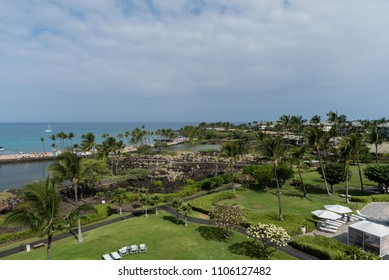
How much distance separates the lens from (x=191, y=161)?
74250 millimetres

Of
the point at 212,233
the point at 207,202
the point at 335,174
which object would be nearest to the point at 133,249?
the point at 212,233

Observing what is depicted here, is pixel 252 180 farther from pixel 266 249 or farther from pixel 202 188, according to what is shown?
pixel 266 249

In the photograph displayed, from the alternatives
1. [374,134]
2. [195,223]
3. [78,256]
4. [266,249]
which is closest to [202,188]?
[195,223]

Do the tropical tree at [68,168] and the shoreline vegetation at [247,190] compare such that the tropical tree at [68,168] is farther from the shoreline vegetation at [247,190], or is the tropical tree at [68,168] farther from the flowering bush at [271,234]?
the flowering bush at [271,234]

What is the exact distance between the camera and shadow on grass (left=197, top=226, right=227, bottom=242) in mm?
→ 21906

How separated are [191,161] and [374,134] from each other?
4704cm

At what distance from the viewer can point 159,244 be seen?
20234 mm

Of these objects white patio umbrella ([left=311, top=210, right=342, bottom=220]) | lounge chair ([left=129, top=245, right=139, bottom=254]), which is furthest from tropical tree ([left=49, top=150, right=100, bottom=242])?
white patio umbrella ([left=311, top=210, right=342, bottom=220])

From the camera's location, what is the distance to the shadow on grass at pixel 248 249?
18.7 meters

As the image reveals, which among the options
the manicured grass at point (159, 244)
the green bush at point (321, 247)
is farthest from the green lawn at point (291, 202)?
the manicured grass at point (159, 244)

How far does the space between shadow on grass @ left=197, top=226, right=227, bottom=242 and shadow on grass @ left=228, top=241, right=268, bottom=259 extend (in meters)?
1.72

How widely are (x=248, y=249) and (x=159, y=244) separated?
765 centimetres

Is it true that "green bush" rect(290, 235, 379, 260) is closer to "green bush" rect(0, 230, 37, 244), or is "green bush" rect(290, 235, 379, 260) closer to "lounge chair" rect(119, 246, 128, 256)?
"lounge chair" rect(119, 246, 128, 256)

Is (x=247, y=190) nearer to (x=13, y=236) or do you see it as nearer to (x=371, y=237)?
(x=371, y=237)
